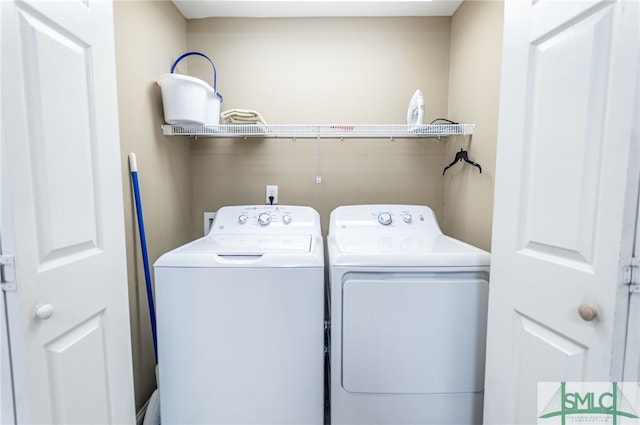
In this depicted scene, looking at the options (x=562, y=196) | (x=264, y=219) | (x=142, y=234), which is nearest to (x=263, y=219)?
(x=264, y=219)

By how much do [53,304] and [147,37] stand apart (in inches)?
56.9

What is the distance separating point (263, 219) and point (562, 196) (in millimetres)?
1393

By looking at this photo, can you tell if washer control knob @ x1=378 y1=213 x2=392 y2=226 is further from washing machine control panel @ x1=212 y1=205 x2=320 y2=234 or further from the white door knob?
the white door knob

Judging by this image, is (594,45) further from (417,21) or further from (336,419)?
(336,419)

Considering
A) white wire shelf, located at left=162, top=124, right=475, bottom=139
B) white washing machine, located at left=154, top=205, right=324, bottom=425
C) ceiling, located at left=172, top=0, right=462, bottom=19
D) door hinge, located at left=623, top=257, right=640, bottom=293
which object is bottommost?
white washing machine, located at left=154, top=205, right=324, bottom=425

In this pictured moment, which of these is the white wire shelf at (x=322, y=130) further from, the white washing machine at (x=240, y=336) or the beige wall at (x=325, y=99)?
the white washing machine at (x=240, y=336)

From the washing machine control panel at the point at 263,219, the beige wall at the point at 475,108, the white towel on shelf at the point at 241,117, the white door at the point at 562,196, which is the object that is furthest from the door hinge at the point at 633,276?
the white towel on shelf at the point at 241,117

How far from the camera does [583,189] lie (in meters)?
0.72

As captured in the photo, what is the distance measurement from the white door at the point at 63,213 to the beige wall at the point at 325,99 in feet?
3.41

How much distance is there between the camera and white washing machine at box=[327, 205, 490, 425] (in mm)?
1169

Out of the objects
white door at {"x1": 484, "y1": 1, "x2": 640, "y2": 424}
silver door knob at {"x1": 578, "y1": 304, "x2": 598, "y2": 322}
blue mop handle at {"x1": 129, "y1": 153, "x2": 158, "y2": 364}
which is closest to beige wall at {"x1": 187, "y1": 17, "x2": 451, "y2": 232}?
blue mop handle at {"x1": 129, "y1": 153, "x2": 158, "y2": 364}

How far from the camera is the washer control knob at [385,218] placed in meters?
1.66

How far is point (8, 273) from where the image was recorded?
0.63 meters

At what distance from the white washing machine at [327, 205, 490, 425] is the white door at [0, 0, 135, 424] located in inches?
33.9
